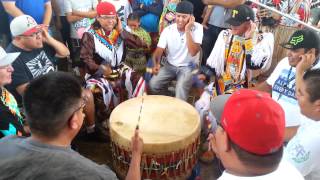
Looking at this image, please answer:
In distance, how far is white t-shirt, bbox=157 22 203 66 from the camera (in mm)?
4113

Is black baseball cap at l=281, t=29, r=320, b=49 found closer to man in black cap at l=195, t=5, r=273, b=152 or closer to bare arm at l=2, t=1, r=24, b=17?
man in black cap at l=195, t=5, r=273, b=152

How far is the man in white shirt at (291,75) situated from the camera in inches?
112

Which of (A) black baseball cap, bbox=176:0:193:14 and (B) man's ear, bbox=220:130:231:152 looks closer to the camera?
(B) man's ear, bbox=220:130:231:152

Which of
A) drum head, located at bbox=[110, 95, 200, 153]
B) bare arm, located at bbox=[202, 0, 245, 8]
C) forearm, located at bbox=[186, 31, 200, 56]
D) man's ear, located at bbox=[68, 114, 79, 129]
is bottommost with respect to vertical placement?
drum head, located at bbox=[110, 95, 200, 153]

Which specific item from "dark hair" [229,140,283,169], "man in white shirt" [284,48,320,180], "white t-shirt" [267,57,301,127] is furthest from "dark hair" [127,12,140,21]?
"dark hair" [229,140,283,169]

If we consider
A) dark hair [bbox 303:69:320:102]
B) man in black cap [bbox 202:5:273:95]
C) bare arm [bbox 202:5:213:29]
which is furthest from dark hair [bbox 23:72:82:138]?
bare arm [bbox 202:5:213:29]

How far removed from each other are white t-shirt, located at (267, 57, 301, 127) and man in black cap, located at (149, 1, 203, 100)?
123 cm

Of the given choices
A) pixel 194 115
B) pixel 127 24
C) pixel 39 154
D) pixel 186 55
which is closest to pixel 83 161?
pixel 39 154

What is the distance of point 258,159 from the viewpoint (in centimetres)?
135

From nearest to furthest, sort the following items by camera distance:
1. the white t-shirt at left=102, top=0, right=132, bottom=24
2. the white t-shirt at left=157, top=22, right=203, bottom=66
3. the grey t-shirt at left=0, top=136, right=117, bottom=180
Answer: the grey t-shirt at left=0, top=136, right=117, bottom=180 → the white t-shirt at left=157, top=22, right=203, bottom=66 → the white t-shirt at left=102, top=0, right=132, bottom=24

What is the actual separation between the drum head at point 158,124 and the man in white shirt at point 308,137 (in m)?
0.93

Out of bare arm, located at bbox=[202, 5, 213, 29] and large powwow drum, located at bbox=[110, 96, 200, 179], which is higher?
bare arm, located at bbox=[202, 5, 213, 29]

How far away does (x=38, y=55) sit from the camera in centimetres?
332

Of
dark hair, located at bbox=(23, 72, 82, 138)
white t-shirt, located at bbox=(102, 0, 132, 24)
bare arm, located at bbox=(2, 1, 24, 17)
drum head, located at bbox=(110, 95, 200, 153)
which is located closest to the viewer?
dark hair, located at bbox=(23, 72, 82, 138)
